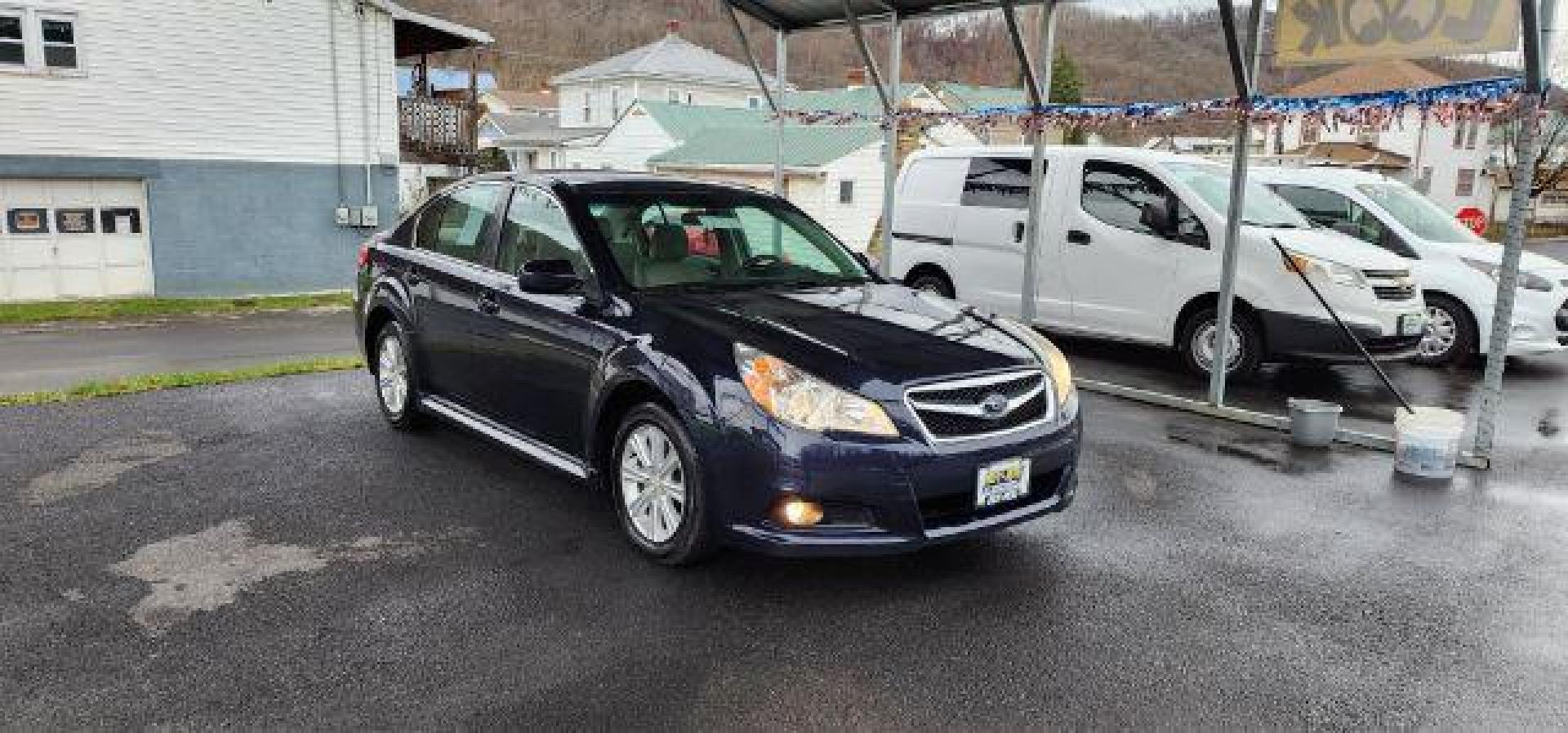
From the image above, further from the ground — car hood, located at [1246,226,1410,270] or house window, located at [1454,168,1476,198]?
house window, located at [1454,168,1476,198]

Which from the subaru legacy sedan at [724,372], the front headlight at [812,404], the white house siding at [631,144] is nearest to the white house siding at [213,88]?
the subaru legacy sedan at [724,372]

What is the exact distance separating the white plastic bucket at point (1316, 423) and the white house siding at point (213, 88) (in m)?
15.6

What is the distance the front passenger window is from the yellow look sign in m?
4.61

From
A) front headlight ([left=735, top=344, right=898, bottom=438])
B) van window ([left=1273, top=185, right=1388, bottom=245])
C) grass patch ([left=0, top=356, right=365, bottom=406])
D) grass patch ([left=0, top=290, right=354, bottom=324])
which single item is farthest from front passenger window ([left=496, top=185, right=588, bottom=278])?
grass patch ([left=0, top=290, right=354, bottom=324])

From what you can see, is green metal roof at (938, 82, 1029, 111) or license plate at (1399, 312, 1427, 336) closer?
license plate at (1399, 312, 1427, 336)

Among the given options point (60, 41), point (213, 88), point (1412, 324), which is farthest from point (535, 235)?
point (60, 41)

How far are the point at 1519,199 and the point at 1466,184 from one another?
172 feet

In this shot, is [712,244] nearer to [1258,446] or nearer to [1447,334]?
[1258,446]

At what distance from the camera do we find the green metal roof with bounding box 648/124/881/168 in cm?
3092

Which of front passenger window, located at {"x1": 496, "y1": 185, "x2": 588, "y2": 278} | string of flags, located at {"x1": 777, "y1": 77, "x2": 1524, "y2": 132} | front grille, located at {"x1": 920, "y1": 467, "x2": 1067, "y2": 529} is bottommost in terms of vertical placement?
front grille, located at {"x1": 920, "y1": 467, "x2": 1067, "y2": 529}

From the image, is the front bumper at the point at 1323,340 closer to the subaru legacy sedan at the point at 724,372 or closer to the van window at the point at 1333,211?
the van window at the point at 1333,211

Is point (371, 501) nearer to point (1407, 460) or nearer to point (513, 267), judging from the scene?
point (513, 267)

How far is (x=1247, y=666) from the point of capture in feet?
11.7

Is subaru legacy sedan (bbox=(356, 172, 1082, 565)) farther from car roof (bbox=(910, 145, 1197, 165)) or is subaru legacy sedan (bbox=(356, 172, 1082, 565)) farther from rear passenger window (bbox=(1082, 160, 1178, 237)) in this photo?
car roof (bbox=(910, 145, 1197, 165))
